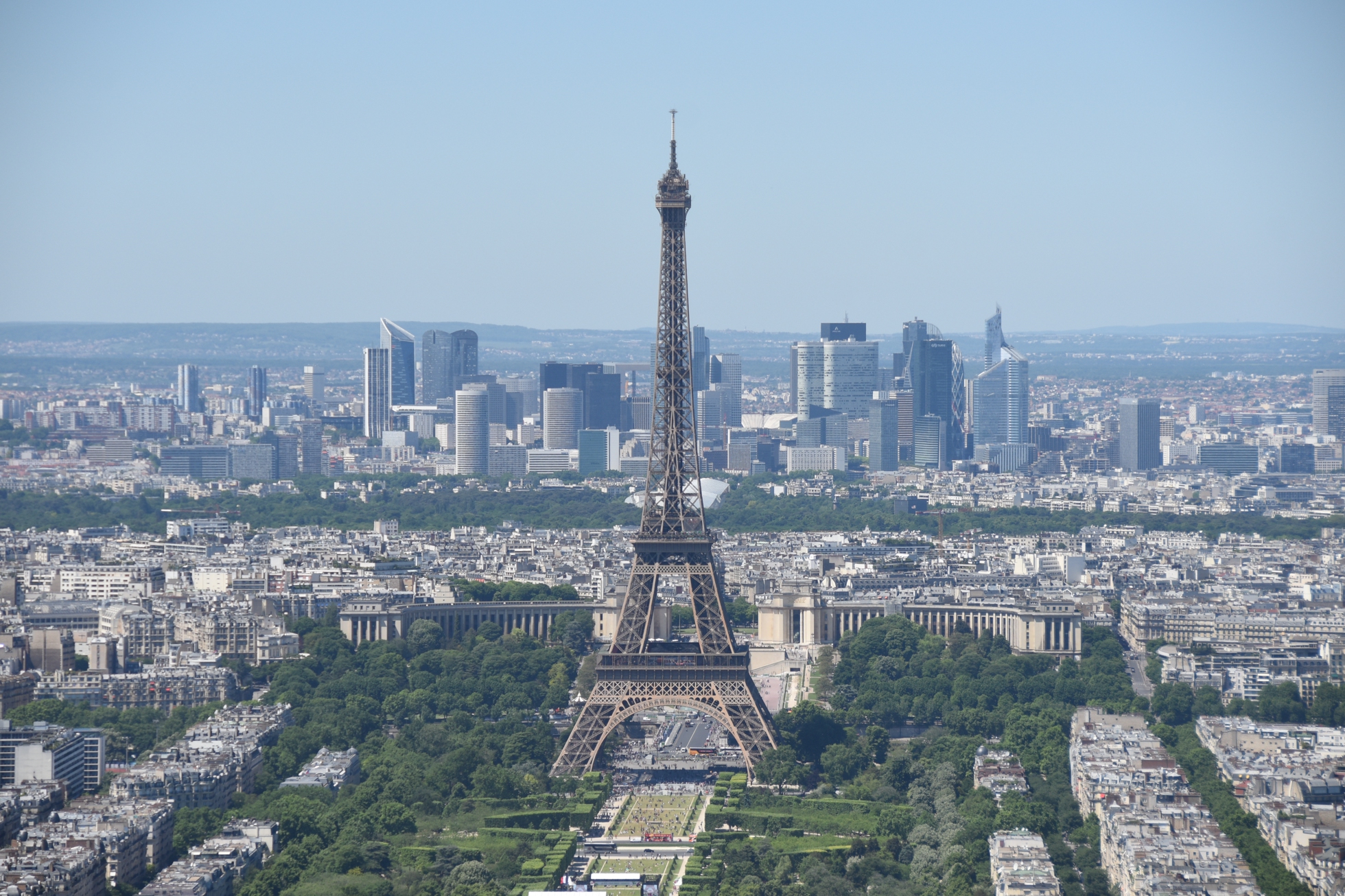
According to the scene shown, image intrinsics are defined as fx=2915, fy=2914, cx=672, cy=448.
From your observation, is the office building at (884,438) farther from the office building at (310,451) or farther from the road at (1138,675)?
the road at (1138,675)

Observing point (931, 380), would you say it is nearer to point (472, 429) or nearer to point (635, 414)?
point (635, 414)

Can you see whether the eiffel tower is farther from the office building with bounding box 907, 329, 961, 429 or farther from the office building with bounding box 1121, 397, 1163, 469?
the office building with bounding box 907, 329, 961, 429

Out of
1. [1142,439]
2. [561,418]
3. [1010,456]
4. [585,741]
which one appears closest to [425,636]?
[585,741]

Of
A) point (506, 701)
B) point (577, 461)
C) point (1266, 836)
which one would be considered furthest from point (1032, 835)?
point (577, 461)

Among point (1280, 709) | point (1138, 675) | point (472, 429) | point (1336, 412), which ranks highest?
point (1336, 412)

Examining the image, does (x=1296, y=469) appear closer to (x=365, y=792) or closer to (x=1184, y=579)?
(x=1184, y=579)

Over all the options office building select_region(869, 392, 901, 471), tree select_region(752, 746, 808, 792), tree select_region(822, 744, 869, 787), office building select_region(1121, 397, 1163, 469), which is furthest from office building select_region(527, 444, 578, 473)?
tree select_region(752, 746, 808, 792)
